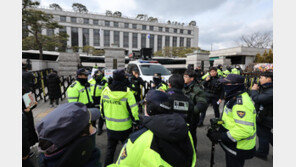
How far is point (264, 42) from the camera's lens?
127 ft

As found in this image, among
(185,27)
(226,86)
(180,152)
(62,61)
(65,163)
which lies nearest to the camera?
(65,163)

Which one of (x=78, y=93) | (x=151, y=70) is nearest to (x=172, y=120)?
(x=78, y=93)

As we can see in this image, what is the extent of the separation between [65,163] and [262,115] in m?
3.59

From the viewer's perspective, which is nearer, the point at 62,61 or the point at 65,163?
the point at 65,163

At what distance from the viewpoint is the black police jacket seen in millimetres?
2871

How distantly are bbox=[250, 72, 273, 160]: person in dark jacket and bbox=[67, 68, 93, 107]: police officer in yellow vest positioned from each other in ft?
12.6

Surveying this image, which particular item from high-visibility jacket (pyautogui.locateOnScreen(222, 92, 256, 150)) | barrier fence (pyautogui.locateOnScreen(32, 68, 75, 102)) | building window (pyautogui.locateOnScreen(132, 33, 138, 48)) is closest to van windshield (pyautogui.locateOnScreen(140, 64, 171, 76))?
barrier fence (pyautogui.locateOnScreen(32, 68, 75, 102))

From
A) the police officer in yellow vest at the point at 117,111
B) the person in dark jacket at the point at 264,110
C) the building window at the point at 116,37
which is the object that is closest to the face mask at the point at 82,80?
the police officer in yellow vest at the point at 117,111

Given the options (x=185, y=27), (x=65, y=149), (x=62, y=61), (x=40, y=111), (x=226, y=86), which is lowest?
(x=40, y=111)

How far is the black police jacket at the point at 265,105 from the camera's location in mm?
2871

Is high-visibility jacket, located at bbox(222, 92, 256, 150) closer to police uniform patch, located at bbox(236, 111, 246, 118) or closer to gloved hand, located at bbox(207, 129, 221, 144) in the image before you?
police uniform patch, located at bbox(236, 111, 246, 118)

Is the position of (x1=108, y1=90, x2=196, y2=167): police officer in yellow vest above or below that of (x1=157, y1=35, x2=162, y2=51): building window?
below

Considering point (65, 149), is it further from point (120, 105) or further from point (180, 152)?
point (120, 105)

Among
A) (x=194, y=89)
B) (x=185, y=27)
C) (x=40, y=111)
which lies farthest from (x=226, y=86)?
(x=185, y=27)
